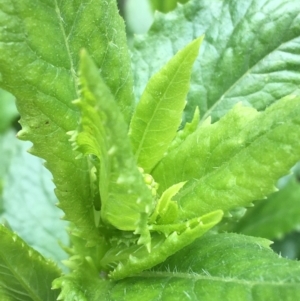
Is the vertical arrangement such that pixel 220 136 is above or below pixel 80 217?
above

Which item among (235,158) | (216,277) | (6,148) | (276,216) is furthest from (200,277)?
(6,148)

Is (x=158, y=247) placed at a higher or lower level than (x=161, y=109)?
lower

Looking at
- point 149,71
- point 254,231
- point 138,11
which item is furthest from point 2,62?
point 138,11

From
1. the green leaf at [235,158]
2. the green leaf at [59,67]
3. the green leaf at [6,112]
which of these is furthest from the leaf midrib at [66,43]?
the green leaf at [6,112]

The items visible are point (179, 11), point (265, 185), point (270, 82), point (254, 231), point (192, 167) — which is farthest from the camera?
point (254, 231)

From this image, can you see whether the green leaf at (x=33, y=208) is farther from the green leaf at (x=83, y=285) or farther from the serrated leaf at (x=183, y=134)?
the serrated leaf at (x=183, y=134)

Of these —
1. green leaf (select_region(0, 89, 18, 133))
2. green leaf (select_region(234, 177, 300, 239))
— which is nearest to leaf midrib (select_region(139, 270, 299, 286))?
green leaf (select_region(234, 177, 300, 239))

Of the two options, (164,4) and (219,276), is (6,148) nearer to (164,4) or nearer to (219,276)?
(164,4)

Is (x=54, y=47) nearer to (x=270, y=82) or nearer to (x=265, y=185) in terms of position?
(x=265, y=185)
